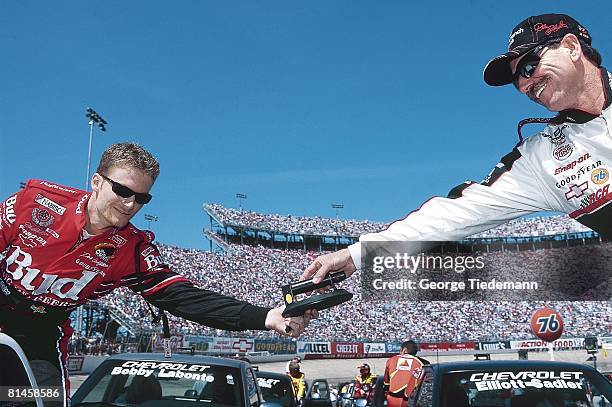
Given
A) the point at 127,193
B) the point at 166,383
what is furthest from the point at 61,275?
the point at 166,383

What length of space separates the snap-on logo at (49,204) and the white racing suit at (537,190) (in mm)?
1666

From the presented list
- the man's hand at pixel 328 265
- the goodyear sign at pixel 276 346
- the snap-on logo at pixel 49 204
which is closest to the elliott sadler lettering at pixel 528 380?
the man's hand at pixel 328 265

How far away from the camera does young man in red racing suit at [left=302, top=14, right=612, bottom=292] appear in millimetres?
3248

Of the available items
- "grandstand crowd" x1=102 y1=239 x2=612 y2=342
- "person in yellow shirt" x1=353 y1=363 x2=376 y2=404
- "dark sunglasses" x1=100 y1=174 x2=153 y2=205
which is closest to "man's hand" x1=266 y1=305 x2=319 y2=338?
"dark sunglasses" x1=100 y1=174 x2=153 y2=205

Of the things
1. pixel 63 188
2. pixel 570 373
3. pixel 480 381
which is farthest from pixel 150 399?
pixel 570 373

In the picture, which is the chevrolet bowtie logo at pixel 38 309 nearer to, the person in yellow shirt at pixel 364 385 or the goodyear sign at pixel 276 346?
the person in yellow shirt at pixel 364 385

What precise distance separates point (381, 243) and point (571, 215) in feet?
3.33

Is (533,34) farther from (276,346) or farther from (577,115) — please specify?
(276,346)

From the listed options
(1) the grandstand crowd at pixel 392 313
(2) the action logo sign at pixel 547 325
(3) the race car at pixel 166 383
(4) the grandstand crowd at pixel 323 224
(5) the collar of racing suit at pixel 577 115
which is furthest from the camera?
(4) the grandstand crowd at pixel 323 224

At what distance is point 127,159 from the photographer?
363cm

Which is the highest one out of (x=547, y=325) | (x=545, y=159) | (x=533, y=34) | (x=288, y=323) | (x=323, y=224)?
(x=323, y=224)

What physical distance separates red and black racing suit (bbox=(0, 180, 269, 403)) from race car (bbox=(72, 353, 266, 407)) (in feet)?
5.18

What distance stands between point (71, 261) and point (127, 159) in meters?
0.66

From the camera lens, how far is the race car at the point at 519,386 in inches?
185
